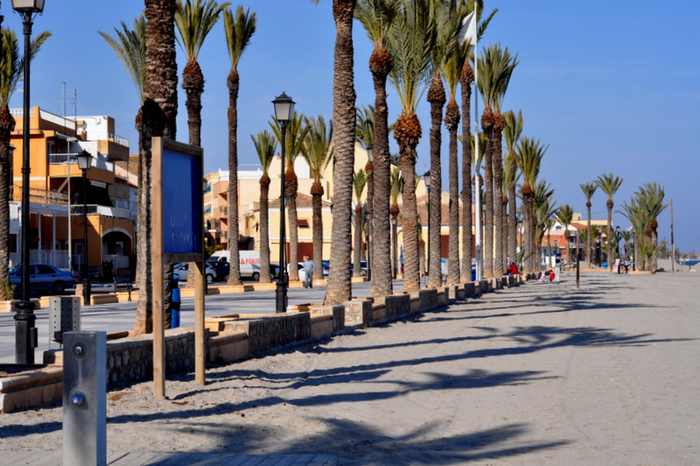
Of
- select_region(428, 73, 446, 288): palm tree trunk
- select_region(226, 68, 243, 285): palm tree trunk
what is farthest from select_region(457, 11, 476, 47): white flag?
select_region(226, 68, 243, 285): palm tree trunk

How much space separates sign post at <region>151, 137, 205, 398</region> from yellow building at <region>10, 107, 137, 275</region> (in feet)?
135

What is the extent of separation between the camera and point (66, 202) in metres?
56.0

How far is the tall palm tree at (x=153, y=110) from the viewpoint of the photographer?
1246cm

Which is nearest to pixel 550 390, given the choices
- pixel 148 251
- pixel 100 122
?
pixel 148 251

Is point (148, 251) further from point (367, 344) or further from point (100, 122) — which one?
point (100, 122)

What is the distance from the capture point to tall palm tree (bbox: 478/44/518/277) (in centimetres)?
4541

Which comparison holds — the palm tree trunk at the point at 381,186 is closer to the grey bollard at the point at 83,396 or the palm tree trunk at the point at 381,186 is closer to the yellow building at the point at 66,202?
the grey bollard at the point at 83,396

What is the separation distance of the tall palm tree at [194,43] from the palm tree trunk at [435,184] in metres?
8.51

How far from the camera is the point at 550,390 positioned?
10484mm

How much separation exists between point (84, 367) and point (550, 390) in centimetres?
668

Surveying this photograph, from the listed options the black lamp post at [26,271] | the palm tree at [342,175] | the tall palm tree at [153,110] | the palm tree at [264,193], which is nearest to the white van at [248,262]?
the palm tree at [264,193]

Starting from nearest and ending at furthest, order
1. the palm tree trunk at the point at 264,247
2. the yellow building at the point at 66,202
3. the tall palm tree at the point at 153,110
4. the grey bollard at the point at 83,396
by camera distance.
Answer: the grey bollard at the point at 83,396, the tall palm tree at the point at 153,110, the palm tree trunk at the point at 264,247, the yellow building at the point at 66,202

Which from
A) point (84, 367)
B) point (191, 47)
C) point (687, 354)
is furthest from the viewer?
point (191, 47)

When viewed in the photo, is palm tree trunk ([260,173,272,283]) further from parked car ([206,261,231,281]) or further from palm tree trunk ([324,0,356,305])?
palm tree trunk ([324,0,356,305])
